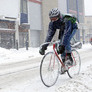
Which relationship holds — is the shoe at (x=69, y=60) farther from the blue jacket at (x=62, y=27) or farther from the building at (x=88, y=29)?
the building at (x=88, y=29)

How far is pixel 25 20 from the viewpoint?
26.3 m

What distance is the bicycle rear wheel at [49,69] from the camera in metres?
3.83

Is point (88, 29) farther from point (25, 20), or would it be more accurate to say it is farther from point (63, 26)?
point (63, 26)

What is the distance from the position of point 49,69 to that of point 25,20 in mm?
22936

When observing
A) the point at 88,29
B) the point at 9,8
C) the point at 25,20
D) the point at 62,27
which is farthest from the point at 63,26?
the point at 88,29

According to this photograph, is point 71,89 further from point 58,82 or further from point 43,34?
point 43,34

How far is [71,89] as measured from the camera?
3.48 m

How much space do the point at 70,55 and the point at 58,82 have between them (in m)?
0.74

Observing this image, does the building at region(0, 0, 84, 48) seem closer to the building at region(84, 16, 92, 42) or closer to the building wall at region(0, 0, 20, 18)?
the building wall at region(0, 0, 20, 18)

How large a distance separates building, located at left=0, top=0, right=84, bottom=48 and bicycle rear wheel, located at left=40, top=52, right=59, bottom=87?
15.8 m

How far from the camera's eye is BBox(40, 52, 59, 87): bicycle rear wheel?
151 inches

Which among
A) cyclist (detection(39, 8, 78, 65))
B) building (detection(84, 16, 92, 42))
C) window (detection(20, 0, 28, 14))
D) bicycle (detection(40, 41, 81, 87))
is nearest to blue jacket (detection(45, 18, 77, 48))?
cyclist (detection(39, 8, 78, 65))

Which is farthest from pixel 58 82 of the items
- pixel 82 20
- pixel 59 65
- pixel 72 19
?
pixel 82 20

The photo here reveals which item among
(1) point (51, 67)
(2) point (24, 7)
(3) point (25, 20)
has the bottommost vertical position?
(1) point (51, 67)
